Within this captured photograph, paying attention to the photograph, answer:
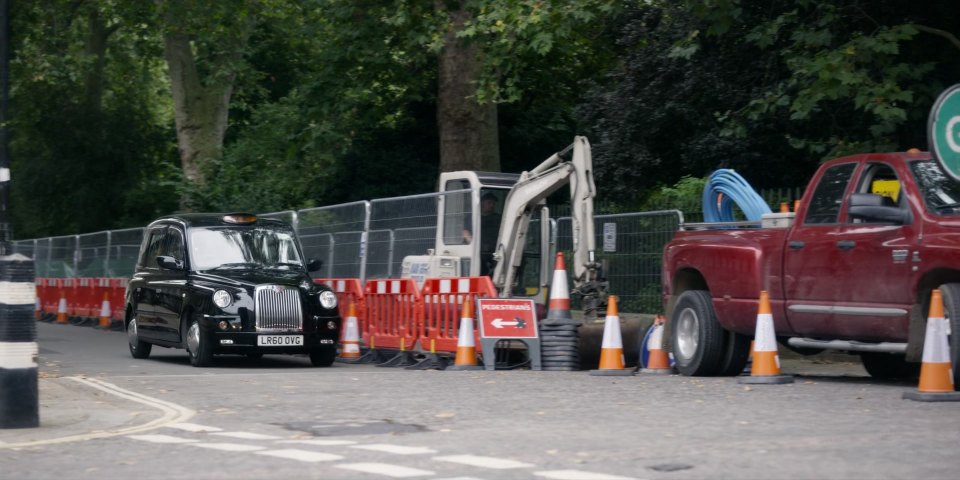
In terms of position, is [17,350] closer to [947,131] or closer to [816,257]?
[816,257]

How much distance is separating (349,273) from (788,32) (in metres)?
7.53

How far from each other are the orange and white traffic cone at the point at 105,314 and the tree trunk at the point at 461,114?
9.42 meters

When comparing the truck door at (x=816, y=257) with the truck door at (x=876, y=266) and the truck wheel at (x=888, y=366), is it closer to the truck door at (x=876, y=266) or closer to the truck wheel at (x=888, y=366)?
the truck door at (x=876, y=266)

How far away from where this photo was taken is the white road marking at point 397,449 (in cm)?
832

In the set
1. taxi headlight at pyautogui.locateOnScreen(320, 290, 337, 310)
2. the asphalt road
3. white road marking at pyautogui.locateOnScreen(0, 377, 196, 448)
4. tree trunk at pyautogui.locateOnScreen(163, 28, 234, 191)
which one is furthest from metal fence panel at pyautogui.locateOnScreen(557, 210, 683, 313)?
tree trunk at pyautogui.locateOnScreen(163, 28, 234, 191)

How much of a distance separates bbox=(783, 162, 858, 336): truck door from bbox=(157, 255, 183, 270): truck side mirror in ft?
28.7

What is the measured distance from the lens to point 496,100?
24.1 meters

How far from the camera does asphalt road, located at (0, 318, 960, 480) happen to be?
767 centimetres

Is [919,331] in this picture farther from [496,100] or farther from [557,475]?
[496,100]

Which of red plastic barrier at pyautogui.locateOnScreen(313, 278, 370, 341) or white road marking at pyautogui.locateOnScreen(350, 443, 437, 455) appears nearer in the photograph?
white road marking at pyautogui.locateOnScreen(350, 443, 437, 455)

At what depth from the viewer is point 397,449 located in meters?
8.48

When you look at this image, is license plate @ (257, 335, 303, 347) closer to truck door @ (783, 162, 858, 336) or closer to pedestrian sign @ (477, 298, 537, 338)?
pedestrian sign @ (477, 298, 537, 338)

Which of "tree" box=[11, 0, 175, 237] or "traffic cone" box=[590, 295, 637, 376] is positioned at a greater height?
"tree" box=[11, 0, 175, 237]

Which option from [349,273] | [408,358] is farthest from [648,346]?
[349,273]
